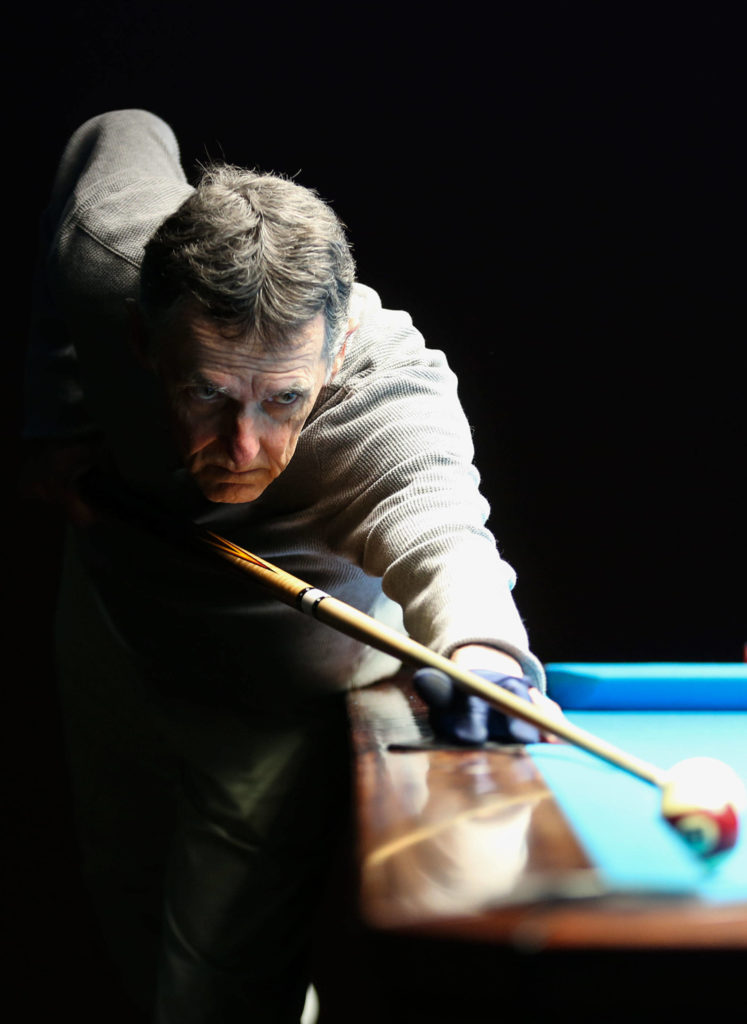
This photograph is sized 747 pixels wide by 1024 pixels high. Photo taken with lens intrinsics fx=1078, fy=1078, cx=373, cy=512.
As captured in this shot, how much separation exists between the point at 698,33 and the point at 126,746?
7.83ft

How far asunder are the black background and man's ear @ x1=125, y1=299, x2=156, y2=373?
3.93ft

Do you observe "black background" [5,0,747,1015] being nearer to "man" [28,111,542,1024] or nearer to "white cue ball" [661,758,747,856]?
"man" [28,111,542,1024]

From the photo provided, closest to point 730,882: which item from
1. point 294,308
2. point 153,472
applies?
point 294,308

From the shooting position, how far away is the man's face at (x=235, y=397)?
174 centimetres

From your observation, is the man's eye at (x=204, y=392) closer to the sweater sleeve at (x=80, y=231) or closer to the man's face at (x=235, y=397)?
the man's face at (x=235, y=397)

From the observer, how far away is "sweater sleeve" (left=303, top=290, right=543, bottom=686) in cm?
164

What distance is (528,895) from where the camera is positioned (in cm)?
93

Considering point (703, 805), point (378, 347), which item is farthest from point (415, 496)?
point (703, 805)

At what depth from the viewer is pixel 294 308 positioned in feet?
5.67

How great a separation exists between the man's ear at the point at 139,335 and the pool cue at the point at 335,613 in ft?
1.13

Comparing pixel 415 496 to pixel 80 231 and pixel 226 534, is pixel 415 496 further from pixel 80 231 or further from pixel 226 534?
pixel 80 231

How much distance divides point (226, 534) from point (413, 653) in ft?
2.67

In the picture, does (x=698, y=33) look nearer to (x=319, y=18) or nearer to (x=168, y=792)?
(x=319, y=18)

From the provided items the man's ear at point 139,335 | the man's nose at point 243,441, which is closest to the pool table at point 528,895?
the man's nose at point 243,441
